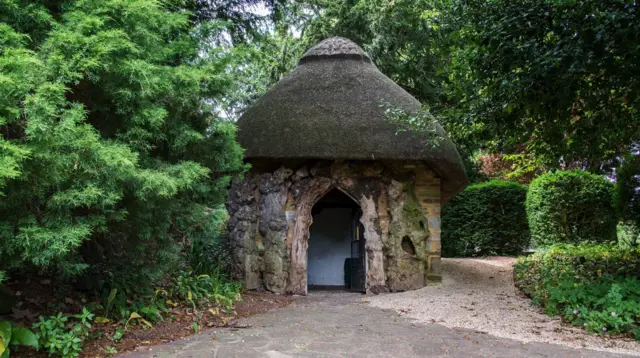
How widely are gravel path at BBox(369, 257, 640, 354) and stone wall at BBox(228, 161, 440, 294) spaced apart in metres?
0.62

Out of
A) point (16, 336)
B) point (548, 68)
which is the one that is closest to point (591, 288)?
point (548, 68)

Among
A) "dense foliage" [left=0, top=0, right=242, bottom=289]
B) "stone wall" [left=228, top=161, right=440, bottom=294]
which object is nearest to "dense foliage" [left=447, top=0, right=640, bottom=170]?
"stone wall" [left=228, top=161, right=440, bottom=294]

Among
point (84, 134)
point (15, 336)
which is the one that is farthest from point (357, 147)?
point (15, 336)

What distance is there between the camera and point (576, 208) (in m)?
10.2

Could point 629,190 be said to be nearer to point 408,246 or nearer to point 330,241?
point 408,246

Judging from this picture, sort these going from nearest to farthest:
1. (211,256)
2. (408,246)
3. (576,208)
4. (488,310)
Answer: (488,310) < (211,256) < (408,246) < (576,208)

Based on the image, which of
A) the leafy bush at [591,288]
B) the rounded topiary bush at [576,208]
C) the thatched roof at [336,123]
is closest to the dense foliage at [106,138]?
the thatched roof at [336,123]

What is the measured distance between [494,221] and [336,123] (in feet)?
21.2

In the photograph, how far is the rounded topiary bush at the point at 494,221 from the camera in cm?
1257

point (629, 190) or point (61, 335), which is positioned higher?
point (629, 190)

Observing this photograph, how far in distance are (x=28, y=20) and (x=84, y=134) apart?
1.26m

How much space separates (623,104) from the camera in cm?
625

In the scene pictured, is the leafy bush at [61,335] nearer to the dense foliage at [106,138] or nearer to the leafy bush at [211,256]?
the dense foliage at [106,138]

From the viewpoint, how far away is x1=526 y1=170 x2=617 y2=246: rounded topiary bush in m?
10.1
